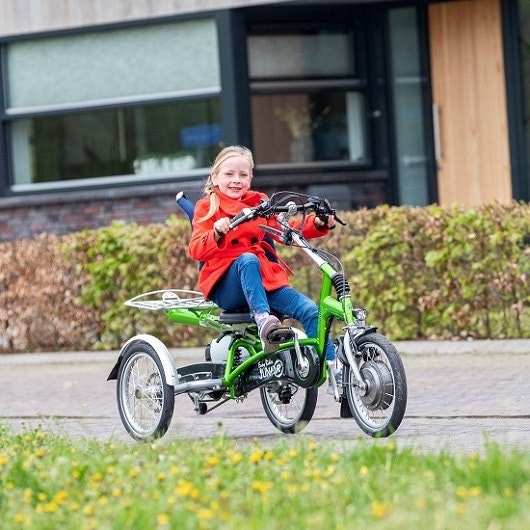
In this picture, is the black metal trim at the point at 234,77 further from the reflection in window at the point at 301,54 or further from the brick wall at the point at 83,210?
the brick wall at the point at 83,210

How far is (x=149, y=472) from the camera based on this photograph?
5.31 m

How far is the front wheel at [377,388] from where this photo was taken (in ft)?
21.7

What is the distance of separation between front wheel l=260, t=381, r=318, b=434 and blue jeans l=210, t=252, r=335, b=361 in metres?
0.34

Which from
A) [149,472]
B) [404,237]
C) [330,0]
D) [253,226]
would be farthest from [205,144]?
[149,472]

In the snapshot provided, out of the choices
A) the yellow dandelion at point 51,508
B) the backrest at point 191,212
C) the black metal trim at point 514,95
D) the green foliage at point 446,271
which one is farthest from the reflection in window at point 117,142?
the yellow dandelion at point 51,508

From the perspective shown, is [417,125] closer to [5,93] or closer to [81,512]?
[5,93]

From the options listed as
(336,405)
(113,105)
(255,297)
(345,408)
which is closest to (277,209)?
(255,297)

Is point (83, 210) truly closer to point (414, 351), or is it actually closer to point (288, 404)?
point (414, 351)

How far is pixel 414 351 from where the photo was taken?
35.0ft

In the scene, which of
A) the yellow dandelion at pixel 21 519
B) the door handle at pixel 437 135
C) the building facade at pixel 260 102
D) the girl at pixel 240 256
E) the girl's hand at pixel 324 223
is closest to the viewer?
the yellow dandelion at pixel 21 519

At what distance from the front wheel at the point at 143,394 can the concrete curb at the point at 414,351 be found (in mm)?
3450

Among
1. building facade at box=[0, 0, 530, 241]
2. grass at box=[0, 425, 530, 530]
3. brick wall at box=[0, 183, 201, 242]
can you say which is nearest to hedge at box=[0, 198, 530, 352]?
brick wall at box=[0, 183, 201, 242]

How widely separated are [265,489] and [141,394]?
2.79 m

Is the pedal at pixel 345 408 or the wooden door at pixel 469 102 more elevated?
the wooden door at pixel 469 102
